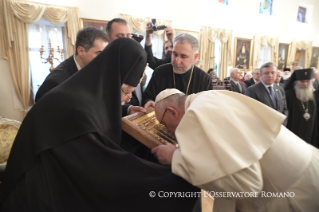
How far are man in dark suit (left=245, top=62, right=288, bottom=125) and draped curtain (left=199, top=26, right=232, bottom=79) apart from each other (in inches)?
225

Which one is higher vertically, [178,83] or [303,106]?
[178,83]

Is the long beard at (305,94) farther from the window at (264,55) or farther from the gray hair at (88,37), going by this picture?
the window at (264,55)

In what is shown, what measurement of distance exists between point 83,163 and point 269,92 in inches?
170

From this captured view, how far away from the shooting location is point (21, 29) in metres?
5.97

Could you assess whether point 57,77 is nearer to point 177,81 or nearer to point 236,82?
point 177,81

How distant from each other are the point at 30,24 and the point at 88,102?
270 inches

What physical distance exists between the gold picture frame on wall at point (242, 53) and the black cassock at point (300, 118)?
267 inches

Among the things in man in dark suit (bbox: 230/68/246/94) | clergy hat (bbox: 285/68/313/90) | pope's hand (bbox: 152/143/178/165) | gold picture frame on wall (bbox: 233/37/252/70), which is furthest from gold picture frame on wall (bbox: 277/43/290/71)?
pope's hand (bbox: 152/143/178/165)

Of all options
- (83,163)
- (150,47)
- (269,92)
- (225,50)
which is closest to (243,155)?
(83,163)

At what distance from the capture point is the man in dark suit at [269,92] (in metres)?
4.18

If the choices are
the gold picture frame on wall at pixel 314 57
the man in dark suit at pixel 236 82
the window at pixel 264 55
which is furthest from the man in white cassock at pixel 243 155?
the gold picture frame on wall at pixel 314 57

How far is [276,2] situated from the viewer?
484 inches

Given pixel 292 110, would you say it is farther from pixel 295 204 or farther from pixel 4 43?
pixel 4 43

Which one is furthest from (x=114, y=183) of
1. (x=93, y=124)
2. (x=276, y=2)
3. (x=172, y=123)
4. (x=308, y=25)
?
(x=308, y=25)
